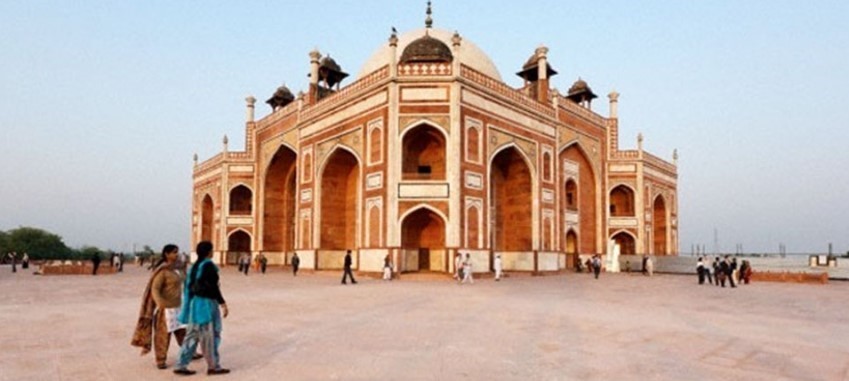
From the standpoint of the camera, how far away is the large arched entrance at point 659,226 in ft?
122

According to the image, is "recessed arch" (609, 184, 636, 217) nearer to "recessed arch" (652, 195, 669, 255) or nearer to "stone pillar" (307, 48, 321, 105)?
"recessed arch" (652, 195, 669, 255)

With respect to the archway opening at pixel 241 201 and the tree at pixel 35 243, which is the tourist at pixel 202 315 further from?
the tree at pixel 35 243

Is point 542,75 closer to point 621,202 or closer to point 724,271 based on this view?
point 621,202

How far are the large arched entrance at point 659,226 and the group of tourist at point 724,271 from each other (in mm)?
14668

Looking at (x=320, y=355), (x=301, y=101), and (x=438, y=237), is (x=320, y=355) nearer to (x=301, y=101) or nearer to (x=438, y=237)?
(x=438, y=237)

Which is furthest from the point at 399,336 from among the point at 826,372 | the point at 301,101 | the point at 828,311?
the point at 301,101

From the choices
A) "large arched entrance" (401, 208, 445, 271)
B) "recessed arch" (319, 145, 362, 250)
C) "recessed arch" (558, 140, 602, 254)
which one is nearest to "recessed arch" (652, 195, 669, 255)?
"recessed arch" (558, 140, 602, 254)

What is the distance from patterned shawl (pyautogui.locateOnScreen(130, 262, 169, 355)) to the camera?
539 centimetres

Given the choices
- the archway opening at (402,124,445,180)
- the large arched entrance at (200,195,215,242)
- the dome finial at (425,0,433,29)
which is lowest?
the large arched entrance at (200,195,215,242)

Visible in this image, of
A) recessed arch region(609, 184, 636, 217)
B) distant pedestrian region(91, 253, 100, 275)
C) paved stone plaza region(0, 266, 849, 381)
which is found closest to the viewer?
paved stone plaza region(0, 266, 849, 381)

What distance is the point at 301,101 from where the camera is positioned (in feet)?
97.2

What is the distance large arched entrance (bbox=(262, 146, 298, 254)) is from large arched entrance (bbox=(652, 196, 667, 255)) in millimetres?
25008

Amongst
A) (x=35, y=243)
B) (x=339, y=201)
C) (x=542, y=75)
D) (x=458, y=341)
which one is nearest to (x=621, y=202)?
(x=542, y=75)

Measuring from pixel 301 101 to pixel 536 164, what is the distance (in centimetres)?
1346
